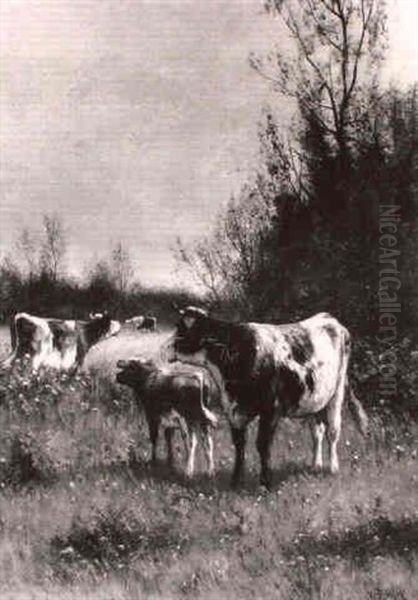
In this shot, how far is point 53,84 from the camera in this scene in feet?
16.2

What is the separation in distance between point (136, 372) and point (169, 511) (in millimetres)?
664

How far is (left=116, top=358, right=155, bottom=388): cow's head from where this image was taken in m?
4.73

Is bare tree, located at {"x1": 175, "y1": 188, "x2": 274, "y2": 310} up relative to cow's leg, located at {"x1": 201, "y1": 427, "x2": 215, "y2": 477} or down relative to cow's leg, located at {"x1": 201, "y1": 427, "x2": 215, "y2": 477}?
up

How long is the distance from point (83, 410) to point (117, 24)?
177 cm

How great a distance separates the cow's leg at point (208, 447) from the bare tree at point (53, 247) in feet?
3.16

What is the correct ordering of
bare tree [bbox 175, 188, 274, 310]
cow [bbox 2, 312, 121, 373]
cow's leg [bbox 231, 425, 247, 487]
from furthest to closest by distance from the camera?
1. cow [bbox 2, 312, 121, 373]
2. bare tree [bbox 175, 188, 274, 310]
3. cow's leg [bbox 231, 425, 247, 487]

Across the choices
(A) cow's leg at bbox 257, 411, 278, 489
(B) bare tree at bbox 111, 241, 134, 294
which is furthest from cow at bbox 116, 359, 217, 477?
→ (B) bare tree at bbox 111, 241, 134, 294

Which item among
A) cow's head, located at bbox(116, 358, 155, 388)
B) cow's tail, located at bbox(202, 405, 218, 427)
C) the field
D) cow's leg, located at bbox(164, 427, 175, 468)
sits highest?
cow's head, located at bbox(116, 358, 155, 388)

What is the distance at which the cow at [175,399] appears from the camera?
459cm

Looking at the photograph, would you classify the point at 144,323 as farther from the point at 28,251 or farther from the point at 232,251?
the point at 28,251

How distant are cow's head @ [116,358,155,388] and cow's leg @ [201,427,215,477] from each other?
0.37 metres

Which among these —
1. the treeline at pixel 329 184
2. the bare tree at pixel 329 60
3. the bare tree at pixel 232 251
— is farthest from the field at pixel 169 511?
the bare tree at pixel 329 60

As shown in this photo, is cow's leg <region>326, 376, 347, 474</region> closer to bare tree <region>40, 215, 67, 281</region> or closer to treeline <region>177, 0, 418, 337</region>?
treeline <region>177, 0, 418, 337</region>

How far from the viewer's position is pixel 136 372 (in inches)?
187
